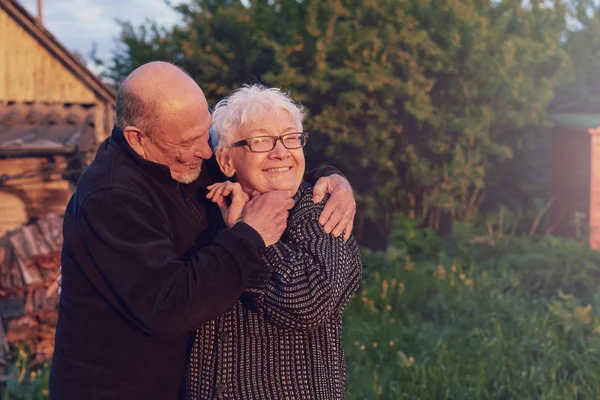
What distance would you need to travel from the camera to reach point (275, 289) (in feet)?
7.50

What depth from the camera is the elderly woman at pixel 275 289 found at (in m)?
2.29

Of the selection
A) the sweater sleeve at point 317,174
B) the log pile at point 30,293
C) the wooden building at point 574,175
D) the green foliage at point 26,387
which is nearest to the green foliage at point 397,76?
the wooden building at point 574,175

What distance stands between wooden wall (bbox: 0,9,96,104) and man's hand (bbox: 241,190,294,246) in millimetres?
9636

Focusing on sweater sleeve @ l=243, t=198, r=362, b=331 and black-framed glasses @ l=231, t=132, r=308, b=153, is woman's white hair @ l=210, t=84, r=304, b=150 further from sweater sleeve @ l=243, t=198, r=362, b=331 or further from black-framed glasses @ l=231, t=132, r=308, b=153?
sweater sleeve @ l=243, t=198, r=362, b=331

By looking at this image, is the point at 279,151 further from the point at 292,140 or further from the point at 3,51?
the point at 3,51

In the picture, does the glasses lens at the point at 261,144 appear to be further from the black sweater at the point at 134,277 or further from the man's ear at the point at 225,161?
the black sweater at the point at 134,277

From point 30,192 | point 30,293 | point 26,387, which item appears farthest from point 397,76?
point 26,387

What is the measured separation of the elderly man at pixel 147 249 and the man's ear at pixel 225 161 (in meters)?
0.08

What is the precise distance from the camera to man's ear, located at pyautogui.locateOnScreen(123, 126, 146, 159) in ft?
7.84

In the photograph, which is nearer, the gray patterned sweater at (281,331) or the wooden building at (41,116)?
the gray patterned sweater at (281,331)

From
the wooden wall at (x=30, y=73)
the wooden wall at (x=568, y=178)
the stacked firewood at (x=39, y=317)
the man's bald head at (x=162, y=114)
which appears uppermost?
the wooden wall at (x=30, y=73)

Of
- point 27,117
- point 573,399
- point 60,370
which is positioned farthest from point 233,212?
point 27,117

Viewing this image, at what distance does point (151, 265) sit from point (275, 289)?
40 centimetres

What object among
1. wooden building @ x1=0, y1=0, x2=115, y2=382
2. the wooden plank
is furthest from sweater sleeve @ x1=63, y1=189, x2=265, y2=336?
the wooden plank
